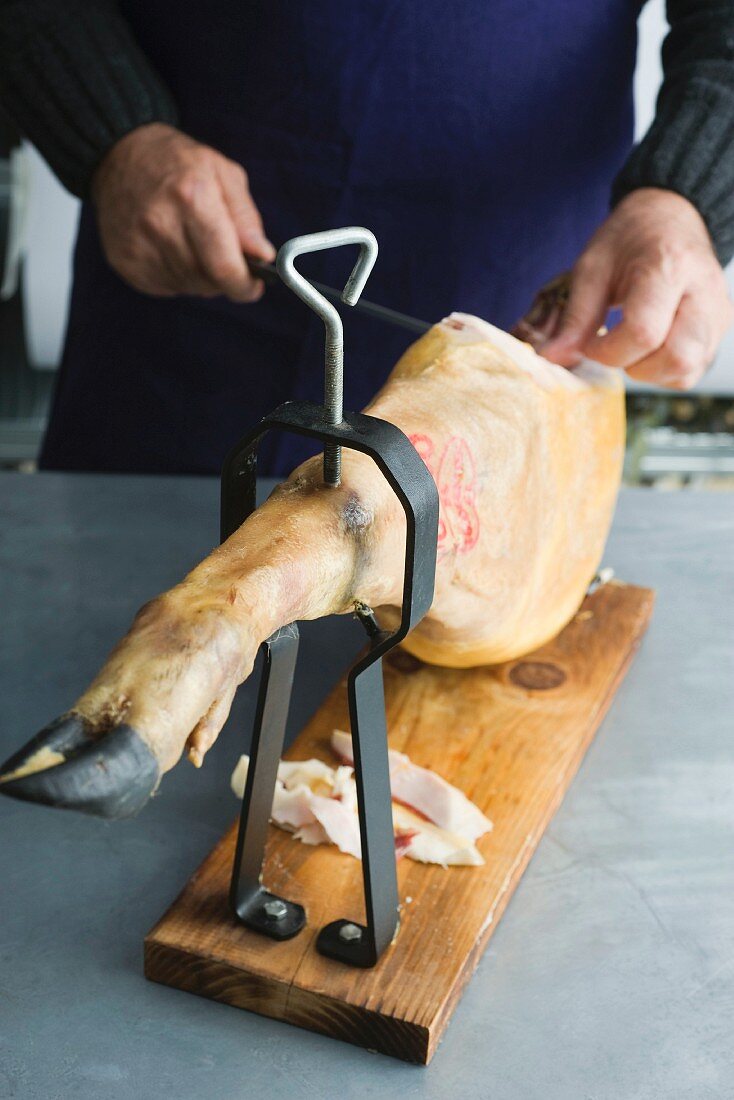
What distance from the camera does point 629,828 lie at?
0.91m

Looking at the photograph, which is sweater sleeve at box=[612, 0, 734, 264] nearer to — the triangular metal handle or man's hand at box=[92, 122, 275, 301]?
man's hand at box=[92, 122, 275, 301]

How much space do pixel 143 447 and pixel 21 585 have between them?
36 centimetres

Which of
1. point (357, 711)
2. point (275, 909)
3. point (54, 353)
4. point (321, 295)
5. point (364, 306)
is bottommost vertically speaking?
point (54, 353)

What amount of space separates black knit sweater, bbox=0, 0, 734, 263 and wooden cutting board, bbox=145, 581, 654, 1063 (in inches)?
19.4

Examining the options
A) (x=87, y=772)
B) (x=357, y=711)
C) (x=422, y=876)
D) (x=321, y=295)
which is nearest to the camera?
(x=87, y=772)

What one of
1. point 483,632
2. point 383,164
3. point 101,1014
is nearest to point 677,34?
point 383,164

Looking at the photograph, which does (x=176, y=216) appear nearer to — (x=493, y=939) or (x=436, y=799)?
(x=436, y=799)

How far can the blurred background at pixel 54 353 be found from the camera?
2537 mm

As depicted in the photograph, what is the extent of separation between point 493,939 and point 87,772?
0.42 m

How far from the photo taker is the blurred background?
8.32ft

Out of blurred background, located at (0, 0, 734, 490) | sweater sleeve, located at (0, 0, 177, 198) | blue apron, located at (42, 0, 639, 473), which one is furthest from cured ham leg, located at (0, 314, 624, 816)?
blurred background, located at (0, 0, 734, 490)

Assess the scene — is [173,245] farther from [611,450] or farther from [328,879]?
[328,879]

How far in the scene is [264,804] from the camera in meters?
0.77

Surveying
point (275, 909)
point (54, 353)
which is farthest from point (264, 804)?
point (54, 353)
